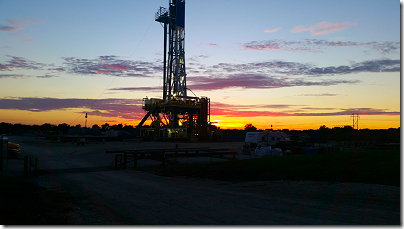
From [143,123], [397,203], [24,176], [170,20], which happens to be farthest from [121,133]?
[397,203]

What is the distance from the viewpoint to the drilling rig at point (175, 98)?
6675cm

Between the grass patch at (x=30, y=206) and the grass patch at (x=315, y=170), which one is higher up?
the grass patch at (x=315, y=170)

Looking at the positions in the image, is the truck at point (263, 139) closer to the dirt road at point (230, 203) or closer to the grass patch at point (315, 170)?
the grass patch at point (315, 170)

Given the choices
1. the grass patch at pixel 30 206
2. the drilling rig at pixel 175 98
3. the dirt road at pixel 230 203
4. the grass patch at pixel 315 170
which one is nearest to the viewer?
the grass patch at pixel 30 206

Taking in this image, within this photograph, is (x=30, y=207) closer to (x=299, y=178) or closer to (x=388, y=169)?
(x=299, y=178)

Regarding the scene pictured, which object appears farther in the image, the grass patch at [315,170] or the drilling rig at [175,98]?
the drilling rig at [175,98]

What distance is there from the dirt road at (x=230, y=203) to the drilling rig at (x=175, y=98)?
53.2 metres

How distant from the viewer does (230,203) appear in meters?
9.35

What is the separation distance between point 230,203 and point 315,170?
6731 millimetres

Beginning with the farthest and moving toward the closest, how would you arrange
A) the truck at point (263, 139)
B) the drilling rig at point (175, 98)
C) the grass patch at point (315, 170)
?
the drilling rig at point (175, 98), the truck at point (263, 139), the grass patch at point (315, 170)

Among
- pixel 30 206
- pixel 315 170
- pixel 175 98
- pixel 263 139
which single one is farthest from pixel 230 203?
pixel 175 98

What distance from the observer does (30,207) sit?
28.0 ft

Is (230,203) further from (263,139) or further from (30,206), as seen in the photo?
(263,139)

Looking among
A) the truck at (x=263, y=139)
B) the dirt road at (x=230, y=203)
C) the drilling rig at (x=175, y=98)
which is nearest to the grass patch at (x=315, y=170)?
the dirt road at (x=230, y=203)
